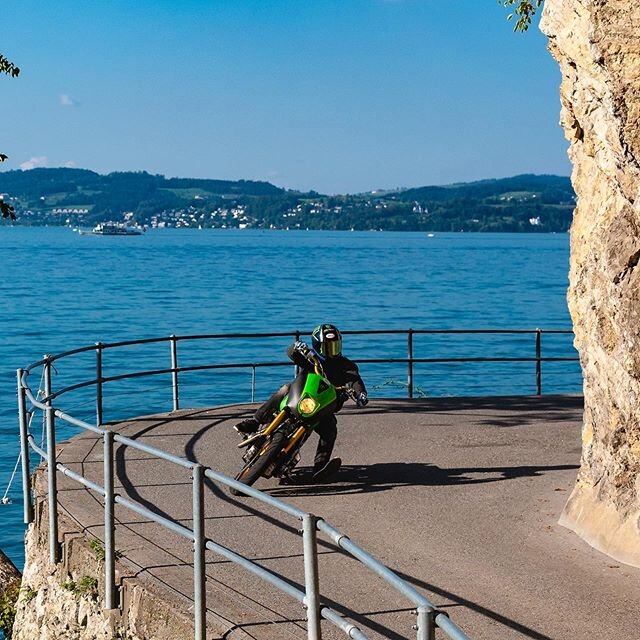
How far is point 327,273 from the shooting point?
101062mm

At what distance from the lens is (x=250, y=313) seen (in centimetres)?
6316

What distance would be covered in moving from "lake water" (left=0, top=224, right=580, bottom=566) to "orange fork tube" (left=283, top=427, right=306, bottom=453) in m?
8.19

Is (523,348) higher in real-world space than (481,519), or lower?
lower

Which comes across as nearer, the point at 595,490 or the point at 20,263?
the point at 595,490

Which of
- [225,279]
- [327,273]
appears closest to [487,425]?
[225,279]

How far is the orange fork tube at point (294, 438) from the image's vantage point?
11.6m

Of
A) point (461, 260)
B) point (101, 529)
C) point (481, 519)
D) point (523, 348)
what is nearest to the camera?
point (101, 529)

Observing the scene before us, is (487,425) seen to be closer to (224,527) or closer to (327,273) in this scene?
(224,527)

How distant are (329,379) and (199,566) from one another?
4660mm

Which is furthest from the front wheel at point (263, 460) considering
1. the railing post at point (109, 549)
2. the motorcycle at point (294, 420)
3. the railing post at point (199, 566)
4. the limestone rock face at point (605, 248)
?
the railing post at point (199, 566)

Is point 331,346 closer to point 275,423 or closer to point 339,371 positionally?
point 339,371

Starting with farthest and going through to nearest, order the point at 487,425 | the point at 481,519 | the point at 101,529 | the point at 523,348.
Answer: the point at 523,348 < the point at 487,425 < the point at 481,519 < the point at 101,529

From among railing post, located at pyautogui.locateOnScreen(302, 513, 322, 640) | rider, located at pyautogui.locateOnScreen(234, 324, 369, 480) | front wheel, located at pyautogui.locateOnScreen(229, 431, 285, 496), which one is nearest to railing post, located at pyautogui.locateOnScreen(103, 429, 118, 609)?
railing post, located at pyautogui.locateOnScreen(302, 513, 322, 640)

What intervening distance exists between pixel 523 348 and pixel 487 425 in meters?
38.4
